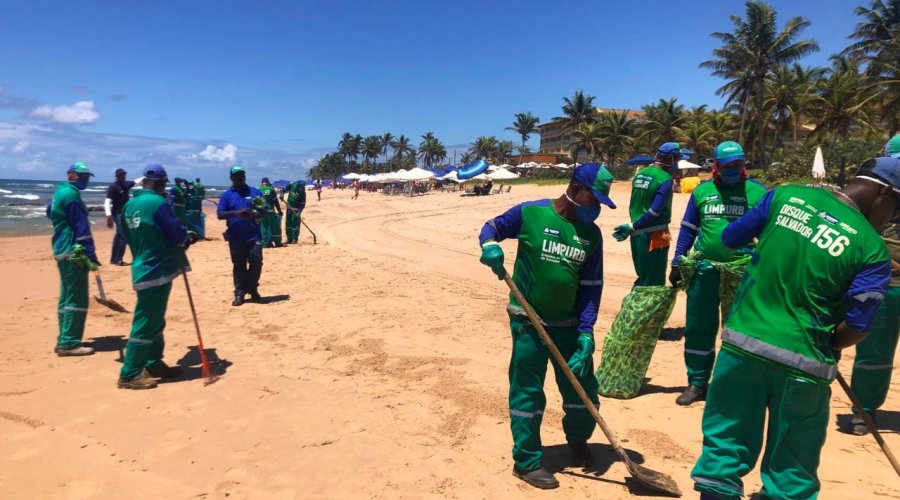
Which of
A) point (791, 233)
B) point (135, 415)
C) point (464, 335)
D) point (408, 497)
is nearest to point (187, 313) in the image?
point (135, 415)

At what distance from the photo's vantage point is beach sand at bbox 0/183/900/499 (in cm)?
342

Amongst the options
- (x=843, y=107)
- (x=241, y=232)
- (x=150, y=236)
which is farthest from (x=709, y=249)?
(x=843, y=107)

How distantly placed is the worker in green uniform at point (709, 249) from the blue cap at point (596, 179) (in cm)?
179

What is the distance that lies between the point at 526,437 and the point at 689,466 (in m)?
1.22

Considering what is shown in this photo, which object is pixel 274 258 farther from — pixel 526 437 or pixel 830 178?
pixel 830 178

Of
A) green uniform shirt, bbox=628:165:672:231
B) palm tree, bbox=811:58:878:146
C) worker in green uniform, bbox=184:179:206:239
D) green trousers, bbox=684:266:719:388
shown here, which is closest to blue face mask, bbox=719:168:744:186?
green trousers, bbox=684:266:719:388

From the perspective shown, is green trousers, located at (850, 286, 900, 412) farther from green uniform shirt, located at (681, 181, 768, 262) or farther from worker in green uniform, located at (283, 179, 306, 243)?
worker in green uniform, located at (283, 179, 306, 243)

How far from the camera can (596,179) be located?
123 inches

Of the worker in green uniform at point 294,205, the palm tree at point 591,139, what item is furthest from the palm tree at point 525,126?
the worker in green uniform at point 294,205

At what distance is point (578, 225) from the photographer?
128 inches

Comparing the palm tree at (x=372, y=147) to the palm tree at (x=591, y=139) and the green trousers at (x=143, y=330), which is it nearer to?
the palm tree at (x=591, y=139)

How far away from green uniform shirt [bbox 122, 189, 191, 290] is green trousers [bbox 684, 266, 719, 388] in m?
4.69

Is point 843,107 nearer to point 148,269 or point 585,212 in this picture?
point 585,212

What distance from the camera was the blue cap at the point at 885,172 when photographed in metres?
2.48
